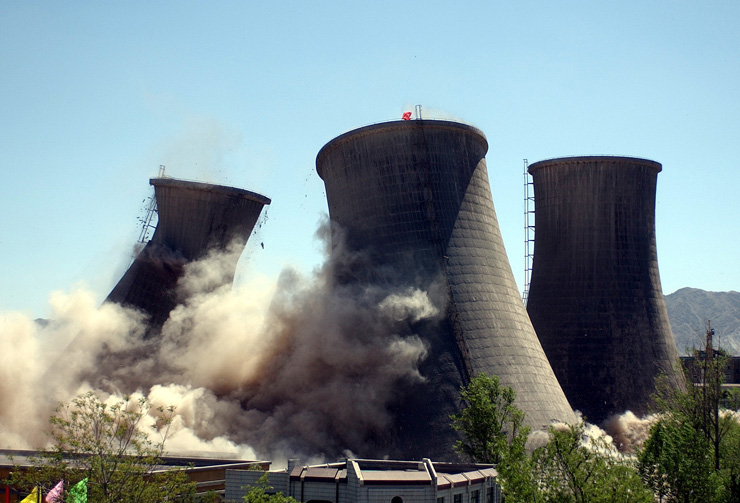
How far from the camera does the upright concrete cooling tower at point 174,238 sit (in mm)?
40031

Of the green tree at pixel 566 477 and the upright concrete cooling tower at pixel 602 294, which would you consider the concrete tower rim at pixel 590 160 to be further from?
the green tree at pixel 566 477

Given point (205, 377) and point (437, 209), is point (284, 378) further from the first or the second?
point (437, 209)

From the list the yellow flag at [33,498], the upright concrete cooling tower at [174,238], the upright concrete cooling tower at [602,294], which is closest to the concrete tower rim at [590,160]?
the upright concrete cooling tower at [602,294]

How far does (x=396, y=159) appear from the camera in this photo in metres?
34.6

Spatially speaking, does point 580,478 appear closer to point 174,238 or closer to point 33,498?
point 33,498

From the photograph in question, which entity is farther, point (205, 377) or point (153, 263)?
point (153, 263)

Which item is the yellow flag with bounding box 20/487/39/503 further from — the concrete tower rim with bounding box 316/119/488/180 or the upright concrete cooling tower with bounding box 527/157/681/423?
the upright concrete cooling tower with bounding box 527/157/681/423

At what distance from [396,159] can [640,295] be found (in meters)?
17.3

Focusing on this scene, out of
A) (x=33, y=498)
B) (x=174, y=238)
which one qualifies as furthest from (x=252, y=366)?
(x=33, y=498)

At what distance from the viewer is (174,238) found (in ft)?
134

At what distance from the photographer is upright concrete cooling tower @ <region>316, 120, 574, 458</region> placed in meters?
31.8

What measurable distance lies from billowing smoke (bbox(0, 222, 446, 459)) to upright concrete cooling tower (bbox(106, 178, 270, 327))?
1244mm

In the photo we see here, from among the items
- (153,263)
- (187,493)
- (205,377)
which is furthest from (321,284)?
(187,493)

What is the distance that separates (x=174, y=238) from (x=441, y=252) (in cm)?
1503
